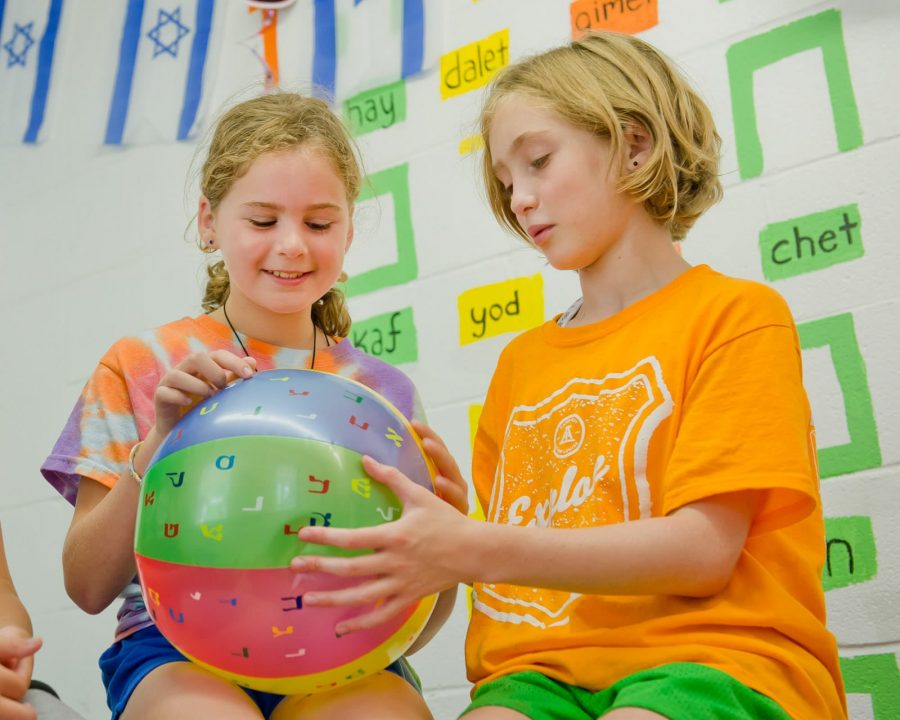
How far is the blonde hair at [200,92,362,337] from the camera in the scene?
1346mm

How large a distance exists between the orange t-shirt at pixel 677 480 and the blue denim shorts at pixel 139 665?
0.21 metres

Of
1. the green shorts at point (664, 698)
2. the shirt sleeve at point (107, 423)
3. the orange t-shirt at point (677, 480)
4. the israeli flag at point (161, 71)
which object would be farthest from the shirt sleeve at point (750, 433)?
the israeli flag at point (161, 71)

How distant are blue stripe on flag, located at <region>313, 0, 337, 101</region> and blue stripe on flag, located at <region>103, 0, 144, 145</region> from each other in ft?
1.72

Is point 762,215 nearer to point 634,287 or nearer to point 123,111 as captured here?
point 634,287

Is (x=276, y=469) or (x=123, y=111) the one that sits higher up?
(x=123, y=111)

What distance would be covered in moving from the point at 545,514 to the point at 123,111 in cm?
172

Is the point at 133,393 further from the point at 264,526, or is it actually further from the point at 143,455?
the point at 264,526

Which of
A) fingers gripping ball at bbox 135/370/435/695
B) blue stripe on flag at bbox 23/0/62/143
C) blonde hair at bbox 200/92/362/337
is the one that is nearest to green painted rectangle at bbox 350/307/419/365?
blonde hair at bbox 200/92/362/337

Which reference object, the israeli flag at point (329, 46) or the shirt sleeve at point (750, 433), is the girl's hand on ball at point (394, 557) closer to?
the shirt sleeve at point (750, 433)

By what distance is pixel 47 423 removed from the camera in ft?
8.04

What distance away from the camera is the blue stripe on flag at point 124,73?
8.10ft

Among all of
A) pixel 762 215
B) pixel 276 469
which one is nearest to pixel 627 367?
pixel 276 469

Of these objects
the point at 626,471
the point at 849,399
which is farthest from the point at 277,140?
the point at 849,399

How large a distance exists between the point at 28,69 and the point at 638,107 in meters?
1.90
